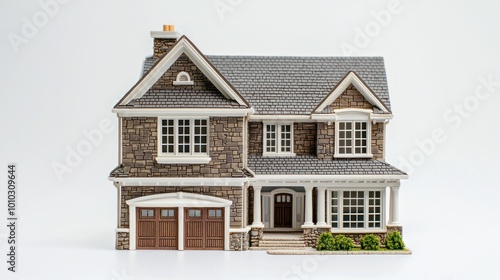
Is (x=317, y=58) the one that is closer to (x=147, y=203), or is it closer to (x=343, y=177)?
(x=343, y=177)

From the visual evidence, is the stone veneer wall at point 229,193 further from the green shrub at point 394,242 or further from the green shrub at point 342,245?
the green shrub at point 394,242

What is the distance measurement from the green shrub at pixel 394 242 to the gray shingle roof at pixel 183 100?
7.79 meters

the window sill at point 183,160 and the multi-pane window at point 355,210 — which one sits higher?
the window sill at point 183,160

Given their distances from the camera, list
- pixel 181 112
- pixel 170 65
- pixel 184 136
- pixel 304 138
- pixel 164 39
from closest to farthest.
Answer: pixel 181 112 → pixel 184 136 → pixel 170 65 → pixel 164 39 → pixel 304 138

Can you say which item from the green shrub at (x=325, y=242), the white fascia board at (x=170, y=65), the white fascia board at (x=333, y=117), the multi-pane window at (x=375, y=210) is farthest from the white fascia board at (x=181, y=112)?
the multi-pane window at (x=375, y=210)

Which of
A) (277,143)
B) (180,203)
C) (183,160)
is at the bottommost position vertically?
(180,203)

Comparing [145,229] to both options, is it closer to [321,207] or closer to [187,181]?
[187,181]

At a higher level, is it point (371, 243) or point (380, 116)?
point (380, 116)

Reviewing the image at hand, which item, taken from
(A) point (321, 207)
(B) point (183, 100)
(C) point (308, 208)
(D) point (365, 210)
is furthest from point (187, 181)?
(D) point (365, 210)

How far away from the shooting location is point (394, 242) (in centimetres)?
3441

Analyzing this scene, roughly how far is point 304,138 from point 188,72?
19.2 ft

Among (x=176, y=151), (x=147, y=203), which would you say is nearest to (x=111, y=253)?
(x=147, y=203)

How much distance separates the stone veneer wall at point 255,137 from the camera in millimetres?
36969

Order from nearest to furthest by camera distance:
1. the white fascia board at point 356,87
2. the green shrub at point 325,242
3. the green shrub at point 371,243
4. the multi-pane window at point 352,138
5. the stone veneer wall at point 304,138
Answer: the green shrub at point 325,242, the green shrub at point 371,243, the white fascia board at point 356,87, the multi-pane window at point 352,138, the stone veneer wall at point 304,138
